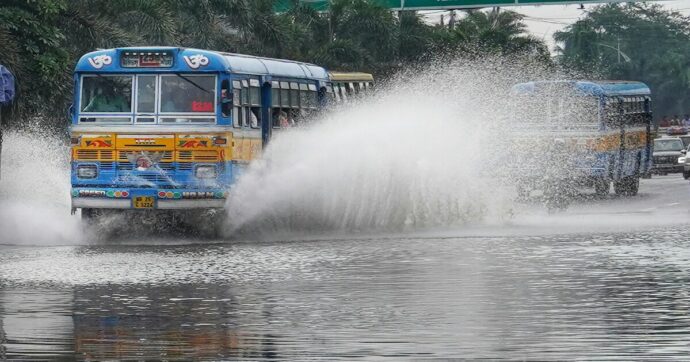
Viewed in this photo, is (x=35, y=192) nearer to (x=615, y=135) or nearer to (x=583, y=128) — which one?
(x=583, y=128)

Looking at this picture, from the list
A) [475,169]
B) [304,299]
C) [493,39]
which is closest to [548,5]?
[493,39]

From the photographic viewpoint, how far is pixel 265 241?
22375 mm

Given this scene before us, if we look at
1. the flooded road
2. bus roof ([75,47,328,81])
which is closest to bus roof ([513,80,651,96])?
bus roof ([75,47,328,81])

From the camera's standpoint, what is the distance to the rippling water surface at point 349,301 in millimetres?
10812

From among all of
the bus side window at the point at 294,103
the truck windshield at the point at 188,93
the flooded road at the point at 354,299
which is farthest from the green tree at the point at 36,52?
the flooded road at the point at 354,299

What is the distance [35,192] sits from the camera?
90.1ft

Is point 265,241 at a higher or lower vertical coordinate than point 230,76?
lower

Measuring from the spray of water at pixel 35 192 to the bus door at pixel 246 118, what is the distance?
2.57m

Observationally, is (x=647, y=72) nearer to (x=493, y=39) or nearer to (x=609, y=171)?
(x=493, y=39)

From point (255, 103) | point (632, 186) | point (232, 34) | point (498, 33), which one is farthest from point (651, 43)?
point (255, 103)

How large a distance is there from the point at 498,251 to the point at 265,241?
3.94m

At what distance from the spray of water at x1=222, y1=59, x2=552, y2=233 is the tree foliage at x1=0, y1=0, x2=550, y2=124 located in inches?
343

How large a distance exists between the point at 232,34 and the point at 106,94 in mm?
27067

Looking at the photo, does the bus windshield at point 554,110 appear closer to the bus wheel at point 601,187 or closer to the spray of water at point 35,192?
the bus wheel at point 601,187
